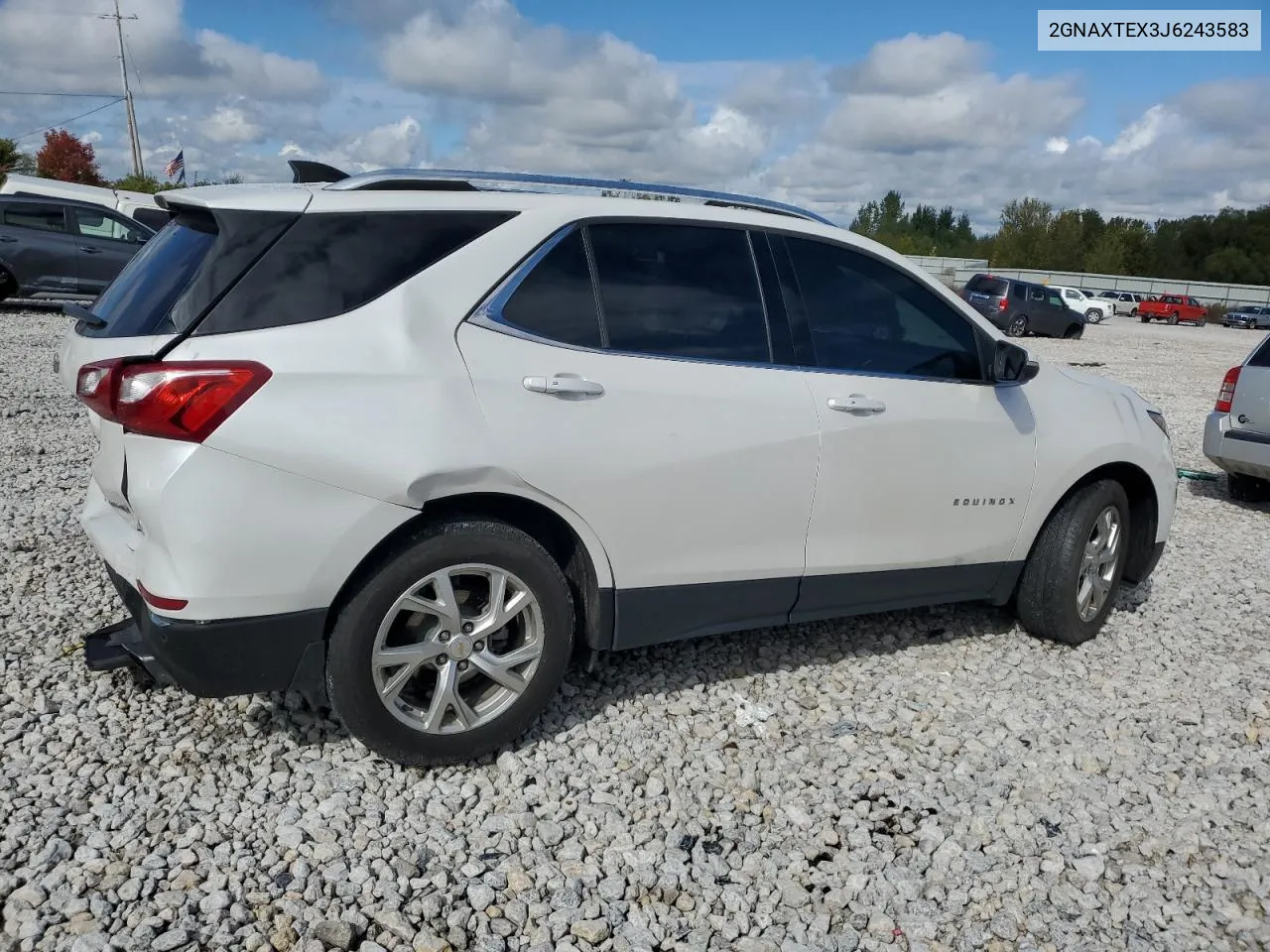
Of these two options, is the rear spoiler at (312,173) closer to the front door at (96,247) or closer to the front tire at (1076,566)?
the front tire at (1076,566)

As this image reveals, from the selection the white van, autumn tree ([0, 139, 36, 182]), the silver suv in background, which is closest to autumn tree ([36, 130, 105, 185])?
autumn tree ([0, 139, 36, 182])

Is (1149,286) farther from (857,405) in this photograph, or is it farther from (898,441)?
(857,405)

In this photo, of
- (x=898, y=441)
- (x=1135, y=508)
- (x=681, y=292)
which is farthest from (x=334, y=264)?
(x=1135, y=508)

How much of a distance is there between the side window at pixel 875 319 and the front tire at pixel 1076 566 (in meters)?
0.89

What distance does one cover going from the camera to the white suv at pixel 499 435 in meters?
2.88

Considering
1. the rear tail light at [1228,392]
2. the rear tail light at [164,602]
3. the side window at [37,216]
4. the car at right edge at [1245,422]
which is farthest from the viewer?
the side window at [37,216]

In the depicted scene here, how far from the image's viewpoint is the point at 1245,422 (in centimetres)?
786

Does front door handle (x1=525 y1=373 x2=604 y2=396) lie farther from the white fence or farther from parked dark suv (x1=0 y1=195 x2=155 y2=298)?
the white fence

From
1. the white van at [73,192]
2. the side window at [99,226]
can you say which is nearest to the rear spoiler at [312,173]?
the side window at [99,226]

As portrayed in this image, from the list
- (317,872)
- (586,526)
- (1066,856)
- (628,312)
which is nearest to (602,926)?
(317,872)

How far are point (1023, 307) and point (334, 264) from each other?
29.2 meters

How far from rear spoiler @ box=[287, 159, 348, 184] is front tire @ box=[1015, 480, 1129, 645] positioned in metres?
3.35

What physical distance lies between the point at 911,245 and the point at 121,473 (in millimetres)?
95171

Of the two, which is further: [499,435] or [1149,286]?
[1149,286]
